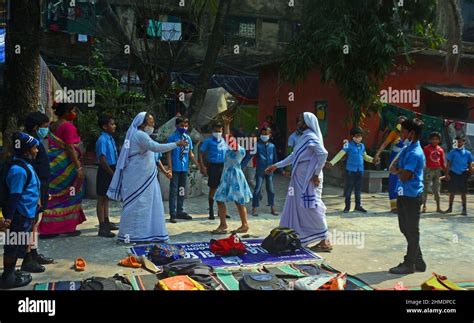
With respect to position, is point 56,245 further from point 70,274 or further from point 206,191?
point 206,191

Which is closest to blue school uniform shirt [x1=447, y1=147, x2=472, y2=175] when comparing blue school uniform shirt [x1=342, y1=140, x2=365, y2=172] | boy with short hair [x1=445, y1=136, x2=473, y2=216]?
boy with short hair [x1=445, y1=136, x2=473, y2=216]

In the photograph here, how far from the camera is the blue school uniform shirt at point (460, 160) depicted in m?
9.12

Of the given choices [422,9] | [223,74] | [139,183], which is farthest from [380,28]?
[223,74]

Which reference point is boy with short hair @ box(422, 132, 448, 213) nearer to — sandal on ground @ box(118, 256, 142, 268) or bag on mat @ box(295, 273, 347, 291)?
bag on mat @ box(295, 273, 347, 291)

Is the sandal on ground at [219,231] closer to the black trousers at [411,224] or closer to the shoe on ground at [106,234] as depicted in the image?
the shoe on ground at [106,234]

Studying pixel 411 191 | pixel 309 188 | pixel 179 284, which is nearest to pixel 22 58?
pixel 309 188

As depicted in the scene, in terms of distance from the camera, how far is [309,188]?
20.5 feet

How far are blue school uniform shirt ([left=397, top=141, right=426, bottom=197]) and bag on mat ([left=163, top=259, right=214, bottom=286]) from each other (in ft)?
8.03

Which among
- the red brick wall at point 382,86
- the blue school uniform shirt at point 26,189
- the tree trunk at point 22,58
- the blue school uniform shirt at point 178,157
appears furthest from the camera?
the red brick wall at point 382,86

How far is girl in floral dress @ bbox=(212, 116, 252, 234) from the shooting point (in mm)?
6895

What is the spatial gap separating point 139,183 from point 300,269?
2470 millimetres

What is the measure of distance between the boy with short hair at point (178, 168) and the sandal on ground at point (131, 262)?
243 centimetres

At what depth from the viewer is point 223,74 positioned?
812 inches
